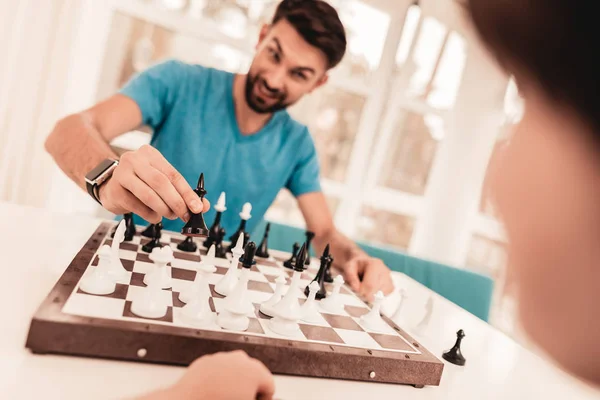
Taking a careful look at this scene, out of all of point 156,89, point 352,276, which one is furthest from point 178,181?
point 156,89

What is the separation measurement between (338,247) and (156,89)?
1007mm

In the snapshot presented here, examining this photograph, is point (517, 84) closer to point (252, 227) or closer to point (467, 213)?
point (252, 227)

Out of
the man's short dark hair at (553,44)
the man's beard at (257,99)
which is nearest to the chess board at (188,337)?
the man's short dark hair at (553,44)

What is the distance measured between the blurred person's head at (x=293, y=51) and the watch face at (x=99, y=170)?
A: 85 cm

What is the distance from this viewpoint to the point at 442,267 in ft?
7.55

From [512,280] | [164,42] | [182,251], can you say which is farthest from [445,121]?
[512,280]

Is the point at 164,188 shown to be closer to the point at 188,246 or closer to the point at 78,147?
the point at 188,246

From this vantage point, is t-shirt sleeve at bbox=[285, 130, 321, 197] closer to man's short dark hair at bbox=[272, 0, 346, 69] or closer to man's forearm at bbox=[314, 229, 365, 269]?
man's forearm at bbox=[314, 229, 365, 269]

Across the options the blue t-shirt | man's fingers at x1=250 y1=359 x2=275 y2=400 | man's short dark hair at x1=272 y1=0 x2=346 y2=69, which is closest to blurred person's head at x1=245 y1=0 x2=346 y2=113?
man's short dark hair at x1=272 y1=0 x2=346 y2=69

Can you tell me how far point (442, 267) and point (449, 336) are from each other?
99 centimetres

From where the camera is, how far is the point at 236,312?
2.78 ft

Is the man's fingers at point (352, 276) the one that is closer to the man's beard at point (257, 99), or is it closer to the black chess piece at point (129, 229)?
the black chess piece at point (129, 229)

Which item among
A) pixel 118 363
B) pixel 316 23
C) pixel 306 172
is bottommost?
pixel 118 363

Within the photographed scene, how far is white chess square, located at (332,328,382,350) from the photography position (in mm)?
941
